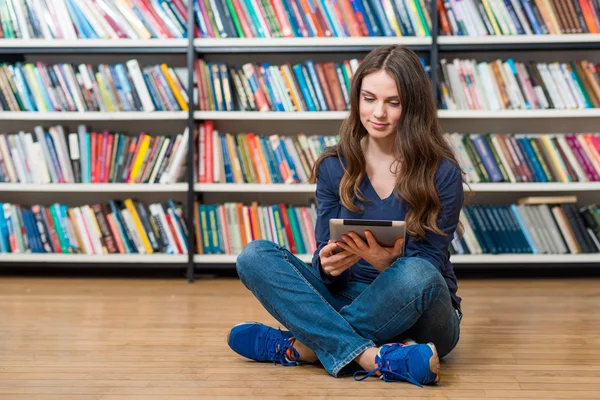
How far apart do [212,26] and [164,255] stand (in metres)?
1.04

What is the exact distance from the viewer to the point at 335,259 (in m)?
1.85

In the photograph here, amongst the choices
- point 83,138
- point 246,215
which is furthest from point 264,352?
point 83,138

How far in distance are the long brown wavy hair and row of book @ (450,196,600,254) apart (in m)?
1.55

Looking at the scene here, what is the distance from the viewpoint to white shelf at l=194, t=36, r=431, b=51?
11.2 feet

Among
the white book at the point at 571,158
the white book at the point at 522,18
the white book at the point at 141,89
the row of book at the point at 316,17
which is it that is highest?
the row of book at the point at 316,17

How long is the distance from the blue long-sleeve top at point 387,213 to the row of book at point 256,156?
4.65 feet

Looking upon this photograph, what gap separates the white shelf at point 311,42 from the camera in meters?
3.41

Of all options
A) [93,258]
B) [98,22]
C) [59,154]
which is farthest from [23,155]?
[98,22]

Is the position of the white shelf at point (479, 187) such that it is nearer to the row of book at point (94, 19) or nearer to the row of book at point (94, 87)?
the row of book at point (94, 87)

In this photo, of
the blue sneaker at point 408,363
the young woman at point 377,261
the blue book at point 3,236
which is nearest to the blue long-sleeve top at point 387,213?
the young woman at point 377,261

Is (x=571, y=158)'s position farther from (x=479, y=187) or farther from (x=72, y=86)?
(x=72, y=86)

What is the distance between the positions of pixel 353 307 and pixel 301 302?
129mm

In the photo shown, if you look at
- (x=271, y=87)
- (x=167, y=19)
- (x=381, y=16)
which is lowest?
(x=271, y=87)

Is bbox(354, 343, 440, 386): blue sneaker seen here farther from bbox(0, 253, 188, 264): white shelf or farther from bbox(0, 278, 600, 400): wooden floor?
bbox(0, 253, 188, 264): white shelf
